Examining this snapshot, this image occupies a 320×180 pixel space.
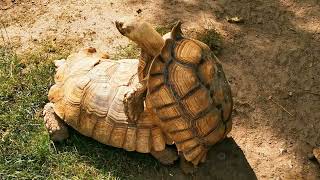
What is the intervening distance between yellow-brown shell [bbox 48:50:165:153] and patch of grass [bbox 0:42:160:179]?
259 mm

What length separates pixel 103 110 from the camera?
5152 millimetres

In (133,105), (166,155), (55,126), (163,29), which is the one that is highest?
(133,105)

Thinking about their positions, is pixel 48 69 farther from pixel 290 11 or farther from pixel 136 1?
pixel 290 11

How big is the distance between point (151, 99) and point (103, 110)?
2.35 ft

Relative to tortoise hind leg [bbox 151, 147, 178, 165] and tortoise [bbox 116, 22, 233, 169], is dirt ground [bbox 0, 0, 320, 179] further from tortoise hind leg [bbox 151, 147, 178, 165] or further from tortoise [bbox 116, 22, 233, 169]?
tortoise [bbox 116, 22, 233, 169]

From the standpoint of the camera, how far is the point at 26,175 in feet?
17.1

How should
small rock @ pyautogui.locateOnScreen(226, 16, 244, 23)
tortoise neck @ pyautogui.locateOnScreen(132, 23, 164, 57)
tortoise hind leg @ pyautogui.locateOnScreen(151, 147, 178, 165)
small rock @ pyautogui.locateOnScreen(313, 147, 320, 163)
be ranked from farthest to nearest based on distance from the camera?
small rock @ pyautogui.locateOnScreen(226, 16, 244, 23) < small rock @ pyautogui.locateOnScreen(313, 147, 320, 163) < tortoise hind leg @ pyautogui.locateOnScreen(151, 147, 178, 165) < tortoise neck @ pyautogui.locateOnScreen(132, 23, 164, 57)

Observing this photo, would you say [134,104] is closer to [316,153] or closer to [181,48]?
[181,48]

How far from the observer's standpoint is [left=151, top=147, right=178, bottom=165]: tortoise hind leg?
5234mm

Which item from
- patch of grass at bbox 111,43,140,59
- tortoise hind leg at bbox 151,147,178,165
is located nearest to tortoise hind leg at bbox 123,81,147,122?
tortoise hind leg at bbox 151,147,178,165

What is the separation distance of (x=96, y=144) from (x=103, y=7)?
7.84ft

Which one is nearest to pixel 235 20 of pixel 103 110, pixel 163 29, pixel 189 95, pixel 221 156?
pixel 163 29

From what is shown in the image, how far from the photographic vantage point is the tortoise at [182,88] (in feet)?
15.1

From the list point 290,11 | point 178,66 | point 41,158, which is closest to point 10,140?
point 41,158
